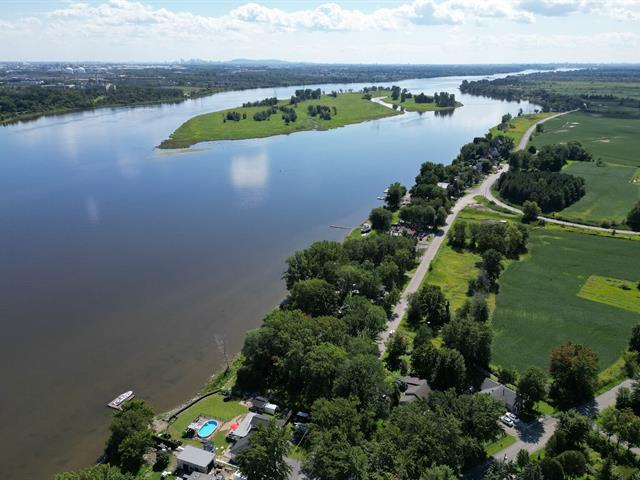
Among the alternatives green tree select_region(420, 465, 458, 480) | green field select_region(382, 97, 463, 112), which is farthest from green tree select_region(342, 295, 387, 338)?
green field select_region(382, 97, 463, 112)

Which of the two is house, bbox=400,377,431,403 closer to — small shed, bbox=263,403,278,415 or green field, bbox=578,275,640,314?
small shed, bbox=263,403,278,415

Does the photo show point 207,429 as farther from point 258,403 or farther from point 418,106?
point 418,106

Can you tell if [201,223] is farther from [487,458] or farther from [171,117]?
[171,117]

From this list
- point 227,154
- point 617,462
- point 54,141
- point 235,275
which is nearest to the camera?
point 617,462

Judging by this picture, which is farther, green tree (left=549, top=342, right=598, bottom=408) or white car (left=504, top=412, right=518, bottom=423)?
green tree (left=549, top=342, right=598, bottom=408)

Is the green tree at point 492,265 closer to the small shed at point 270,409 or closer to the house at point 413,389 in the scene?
the house at point 413,389

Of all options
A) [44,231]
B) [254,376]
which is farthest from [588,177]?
[44,231]
